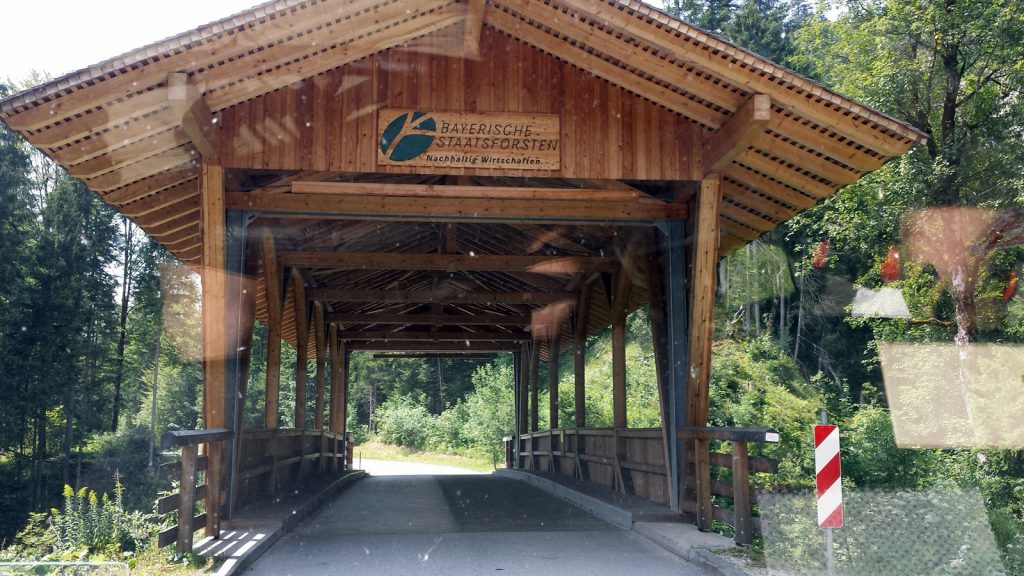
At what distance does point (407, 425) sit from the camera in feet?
151

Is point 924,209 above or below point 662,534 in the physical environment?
above

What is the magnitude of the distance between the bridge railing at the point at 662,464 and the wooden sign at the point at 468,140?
3.00 m

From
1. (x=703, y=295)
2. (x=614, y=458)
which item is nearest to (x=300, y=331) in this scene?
(x=614, y=458)

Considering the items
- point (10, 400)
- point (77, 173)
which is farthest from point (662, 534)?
point (10, 400)

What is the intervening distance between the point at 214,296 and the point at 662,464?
4924mm

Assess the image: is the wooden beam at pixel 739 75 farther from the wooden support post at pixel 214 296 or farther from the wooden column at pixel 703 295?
the wooden support post at pixel 214 296

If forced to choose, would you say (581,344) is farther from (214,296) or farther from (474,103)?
(214,296)

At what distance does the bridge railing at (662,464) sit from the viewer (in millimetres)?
6812

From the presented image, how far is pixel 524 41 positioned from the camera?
8320 millimetres

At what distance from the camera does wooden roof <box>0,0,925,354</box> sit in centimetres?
704

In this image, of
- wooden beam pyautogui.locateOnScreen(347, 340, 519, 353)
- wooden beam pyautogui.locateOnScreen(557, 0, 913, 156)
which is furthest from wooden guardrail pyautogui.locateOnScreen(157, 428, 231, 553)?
wooden beam pyautogui.locateOnScreen(347, 340, 519, 353)

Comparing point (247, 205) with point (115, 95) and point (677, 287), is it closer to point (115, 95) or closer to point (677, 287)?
point (115, 95)

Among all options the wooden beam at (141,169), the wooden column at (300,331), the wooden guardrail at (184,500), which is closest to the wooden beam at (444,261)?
the wooden column at (300,331)

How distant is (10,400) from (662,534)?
28.1 meters
